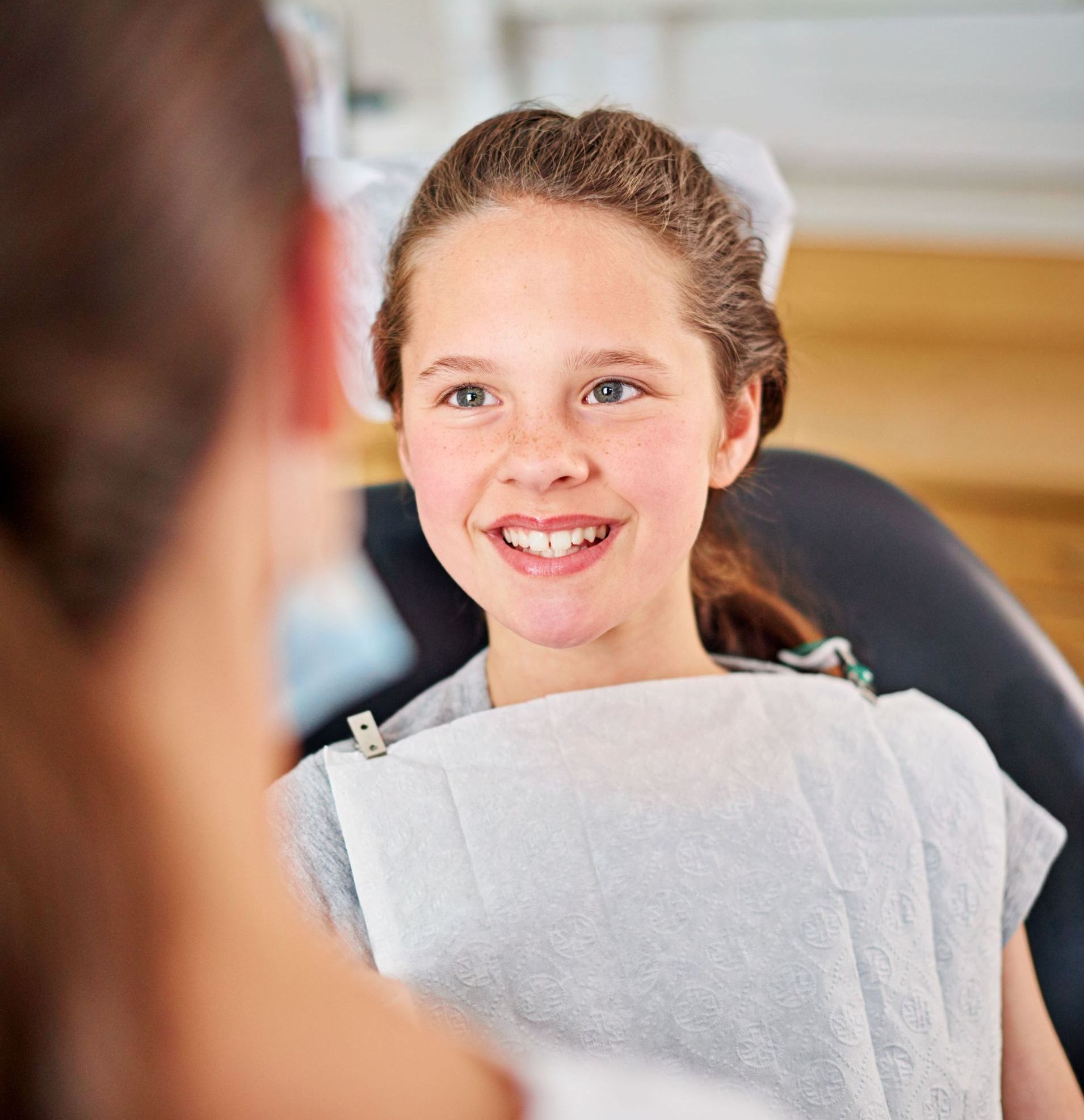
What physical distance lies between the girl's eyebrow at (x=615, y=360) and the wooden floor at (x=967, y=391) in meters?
1.46

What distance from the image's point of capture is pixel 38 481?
325mm

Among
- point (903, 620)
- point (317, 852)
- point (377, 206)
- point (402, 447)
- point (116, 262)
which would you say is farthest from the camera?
point (903, 620)

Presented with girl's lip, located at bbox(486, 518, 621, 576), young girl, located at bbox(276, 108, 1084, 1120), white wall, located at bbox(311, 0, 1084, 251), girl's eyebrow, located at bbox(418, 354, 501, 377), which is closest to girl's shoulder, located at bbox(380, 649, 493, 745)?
young girl, located at bbox(276, 108, 1084, 1120)

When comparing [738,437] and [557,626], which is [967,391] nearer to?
[738,437]

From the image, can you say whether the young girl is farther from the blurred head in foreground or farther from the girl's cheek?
the blurred head in foreground

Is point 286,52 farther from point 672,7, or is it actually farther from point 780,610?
point 672,7

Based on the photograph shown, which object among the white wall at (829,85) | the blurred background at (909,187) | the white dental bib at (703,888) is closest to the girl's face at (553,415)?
the white dental bib at (703,888)

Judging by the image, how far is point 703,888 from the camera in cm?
81

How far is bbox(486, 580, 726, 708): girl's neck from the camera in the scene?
35.4 inches

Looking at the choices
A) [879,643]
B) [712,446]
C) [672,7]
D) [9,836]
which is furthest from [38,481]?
[672,7]

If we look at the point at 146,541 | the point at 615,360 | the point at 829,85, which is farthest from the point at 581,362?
the point at 829,85

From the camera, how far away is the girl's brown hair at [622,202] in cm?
83

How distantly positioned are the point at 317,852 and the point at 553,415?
314mm

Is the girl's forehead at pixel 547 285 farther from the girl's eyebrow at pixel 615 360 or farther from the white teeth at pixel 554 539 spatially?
the white teeth at pixel 554 539
